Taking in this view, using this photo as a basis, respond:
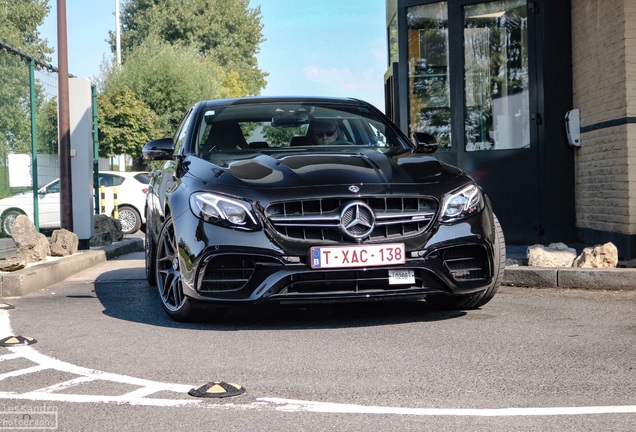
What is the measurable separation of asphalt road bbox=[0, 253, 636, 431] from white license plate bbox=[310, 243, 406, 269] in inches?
16.3

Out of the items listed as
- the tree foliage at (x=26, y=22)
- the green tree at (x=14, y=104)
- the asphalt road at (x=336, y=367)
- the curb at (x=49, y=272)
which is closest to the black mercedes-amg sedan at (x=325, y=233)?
the asphalt road at (x=336, y=367)

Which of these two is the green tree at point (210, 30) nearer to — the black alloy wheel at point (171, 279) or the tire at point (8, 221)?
the tire at point (8, 221)

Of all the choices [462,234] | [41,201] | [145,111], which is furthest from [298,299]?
[145,111]

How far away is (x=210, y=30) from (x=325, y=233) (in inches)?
2776

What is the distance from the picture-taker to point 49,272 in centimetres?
999

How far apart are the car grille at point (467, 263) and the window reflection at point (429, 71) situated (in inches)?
255

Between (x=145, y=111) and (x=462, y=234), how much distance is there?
125 feet

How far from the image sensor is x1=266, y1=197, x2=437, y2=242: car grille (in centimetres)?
625

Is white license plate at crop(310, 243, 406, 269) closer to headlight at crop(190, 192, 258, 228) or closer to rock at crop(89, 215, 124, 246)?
headlight at crop(190, 192, 258, 228)

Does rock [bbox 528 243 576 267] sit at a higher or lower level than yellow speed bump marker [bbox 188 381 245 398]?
higher

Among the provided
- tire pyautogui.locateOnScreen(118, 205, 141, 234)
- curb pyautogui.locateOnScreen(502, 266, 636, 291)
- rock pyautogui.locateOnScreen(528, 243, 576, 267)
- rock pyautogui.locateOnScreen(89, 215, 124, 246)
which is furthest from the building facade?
tire pyautogui.locateOnScreen(118, 205, 141, 234)

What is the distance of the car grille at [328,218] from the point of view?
20.5ft

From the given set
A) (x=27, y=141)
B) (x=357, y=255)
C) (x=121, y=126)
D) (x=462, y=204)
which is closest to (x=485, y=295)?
(x=462, y=204)

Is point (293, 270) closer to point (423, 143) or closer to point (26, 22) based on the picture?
point (423, 143)
